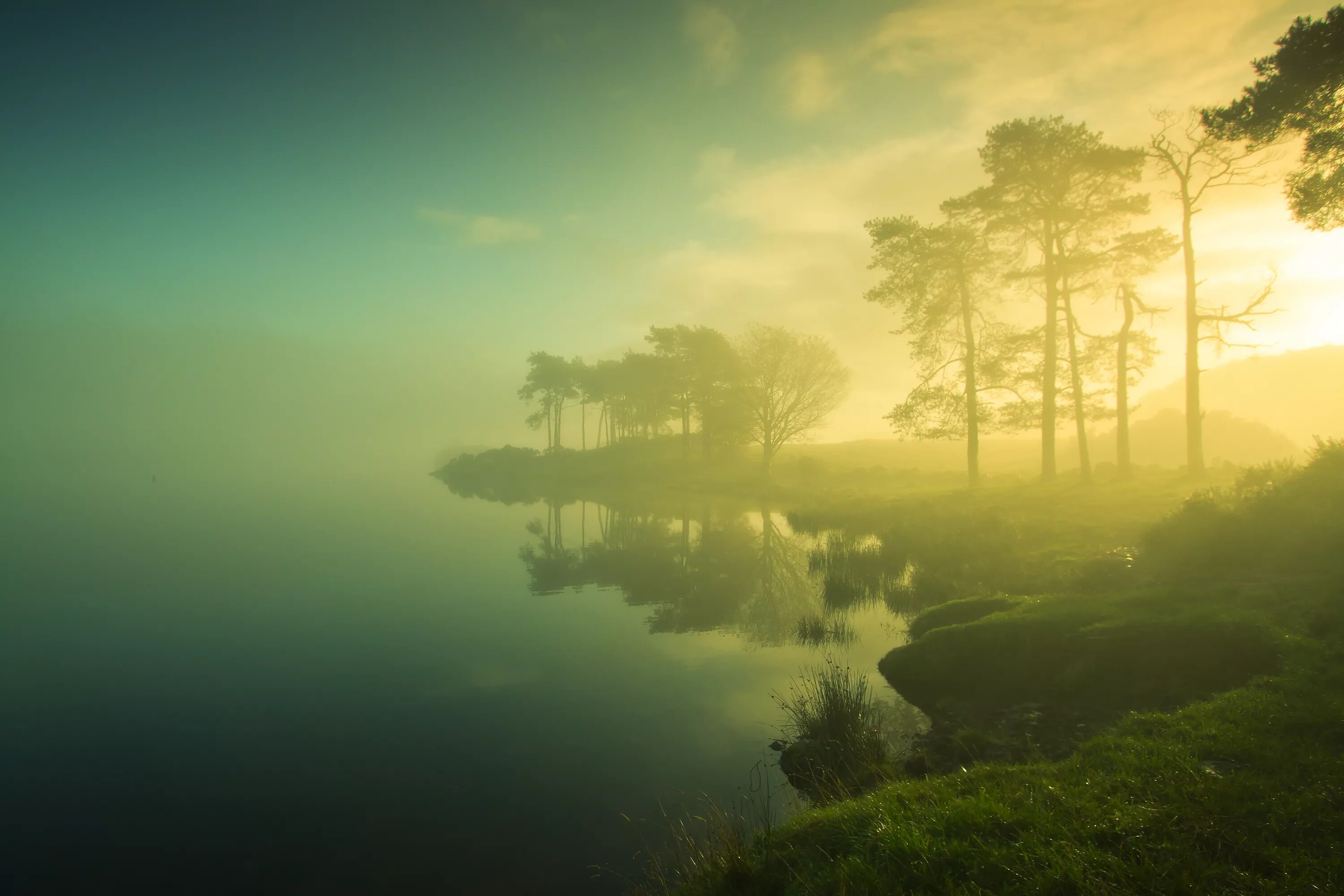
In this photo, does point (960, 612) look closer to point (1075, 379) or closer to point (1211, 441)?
point (1075, 379)

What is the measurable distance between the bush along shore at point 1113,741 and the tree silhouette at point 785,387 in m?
42.4

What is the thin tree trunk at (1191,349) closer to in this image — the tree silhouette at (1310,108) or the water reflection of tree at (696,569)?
the tree silhouette at (1310,108)

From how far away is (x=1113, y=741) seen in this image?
7.28 metres

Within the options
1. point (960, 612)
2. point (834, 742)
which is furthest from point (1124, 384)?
point (834, 742)

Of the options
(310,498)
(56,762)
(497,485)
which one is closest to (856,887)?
(56,762)

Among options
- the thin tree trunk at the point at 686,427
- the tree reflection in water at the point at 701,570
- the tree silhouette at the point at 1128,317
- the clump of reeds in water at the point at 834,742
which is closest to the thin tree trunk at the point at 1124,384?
the tree silhouette at the point at 1128,317

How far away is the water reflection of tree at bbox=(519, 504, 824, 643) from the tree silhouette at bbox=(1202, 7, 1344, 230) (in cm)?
1735

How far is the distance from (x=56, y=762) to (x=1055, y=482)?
118 feet

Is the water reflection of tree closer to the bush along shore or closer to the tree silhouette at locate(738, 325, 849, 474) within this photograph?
the bush along shore

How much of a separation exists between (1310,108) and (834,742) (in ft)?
68.2

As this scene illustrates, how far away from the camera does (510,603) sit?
2069 cm

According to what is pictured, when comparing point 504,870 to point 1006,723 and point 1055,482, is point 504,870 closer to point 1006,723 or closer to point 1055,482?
point 1006,723

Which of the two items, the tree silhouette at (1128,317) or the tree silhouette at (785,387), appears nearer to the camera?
the tree silhouette at (1128,317)

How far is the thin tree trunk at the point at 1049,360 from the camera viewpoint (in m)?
29.8
